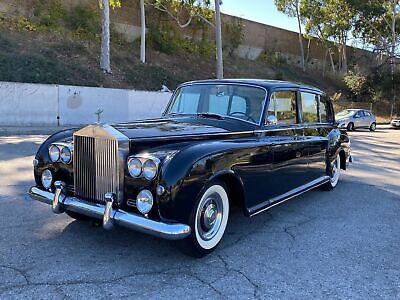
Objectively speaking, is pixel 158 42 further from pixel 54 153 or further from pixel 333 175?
pixel 54 153

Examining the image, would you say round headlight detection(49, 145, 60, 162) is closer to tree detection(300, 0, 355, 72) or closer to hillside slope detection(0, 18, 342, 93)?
hillside slope detection(0, 18, 342, 93)

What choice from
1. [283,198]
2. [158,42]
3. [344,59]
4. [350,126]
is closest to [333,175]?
[283,198]

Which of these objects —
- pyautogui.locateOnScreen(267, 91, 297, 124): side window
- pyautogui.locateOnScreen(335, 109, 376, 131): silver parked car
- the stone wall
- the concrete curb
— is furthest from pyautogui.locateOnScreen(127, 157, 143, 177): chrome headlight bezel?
the stone wall

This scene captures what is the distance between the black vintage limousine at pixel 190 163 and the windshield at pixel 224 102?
0.04 ft

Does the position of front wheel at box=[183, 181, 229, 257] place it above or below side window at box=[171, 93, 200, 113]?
below

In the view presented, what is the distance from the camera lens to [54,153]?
4.22 m

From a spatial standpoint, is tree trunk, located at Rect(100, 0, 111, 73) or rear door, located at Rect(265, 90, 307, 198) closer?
rear door, located at Rect(265, 90, 307, 198)

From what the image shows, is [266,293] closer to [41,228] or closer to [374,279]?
[374,279]

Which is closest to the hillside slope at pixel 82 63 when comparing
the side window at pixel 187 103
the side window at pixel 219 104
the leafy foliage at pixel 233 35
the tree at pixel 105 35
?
the tree at pixel 105 35

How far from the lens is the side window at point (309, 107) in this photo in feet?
19.5

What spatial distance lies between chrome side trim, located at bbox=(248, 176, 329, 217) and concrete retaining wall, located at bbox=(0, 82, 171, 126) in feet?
35.8

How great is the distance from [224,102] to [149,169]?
1.96 meters

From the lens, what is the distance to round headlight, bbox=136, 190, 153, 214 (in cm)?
346

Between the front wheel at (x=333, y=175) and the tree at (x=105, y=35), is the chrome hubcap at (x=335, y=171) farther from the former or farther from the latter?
the tree at (x=105, y=35)
